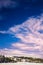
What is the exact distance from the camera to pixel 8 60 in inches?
938

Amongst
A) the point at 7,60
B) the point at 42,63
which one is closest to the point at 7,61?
the point at 7,60

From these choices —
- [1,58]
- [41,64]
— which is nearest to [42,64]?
[41,64]

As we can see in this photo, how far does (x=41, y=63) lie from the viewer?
67.9ft

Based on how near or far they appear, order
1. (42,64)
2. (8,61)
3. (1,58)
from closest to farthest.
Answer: (42,64) → (1,58) → (8,61)

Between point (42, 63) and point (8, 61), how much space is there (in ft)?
16.0

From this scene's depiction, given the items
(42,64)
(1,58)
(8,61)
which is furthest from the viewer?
(8,61)

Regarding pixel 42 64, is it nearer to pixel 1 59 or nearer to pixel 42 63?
pixel 42 63

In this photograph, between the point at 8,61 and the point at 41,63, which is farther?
the point at 8,61

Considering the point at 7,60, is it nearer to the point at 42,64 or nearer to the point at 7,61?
the point at 7,61

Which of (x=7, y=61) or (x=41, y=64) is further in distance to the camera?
(x=7, y=61)

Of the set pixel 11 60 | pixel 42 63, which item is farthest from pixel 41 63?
pixel 11 60

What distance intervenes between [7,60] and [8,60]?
141 mm

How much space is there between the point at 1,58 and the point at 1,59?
0.66 feet

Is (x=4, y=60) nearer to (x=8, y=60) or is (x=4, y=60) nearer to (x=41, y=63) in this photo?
(x=8, y=60)
